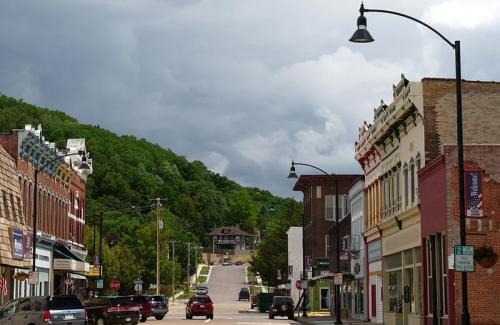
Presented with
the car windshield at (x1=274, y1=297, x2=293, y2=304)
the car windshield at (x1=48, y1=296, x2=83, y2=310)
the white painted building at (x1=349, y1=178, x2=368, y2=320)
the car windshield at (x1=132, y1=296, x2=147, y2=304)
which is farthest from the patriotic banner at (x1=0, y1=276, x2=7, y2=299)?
the car windshield at (x1=274, y1=297, x2=293, y2=304)

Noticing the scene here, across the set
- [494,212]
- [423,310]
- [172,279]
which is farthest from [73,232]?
[172,279]

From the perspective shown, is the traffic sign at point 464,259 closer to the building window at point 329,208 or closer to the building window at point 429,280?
the building window at point 429,280

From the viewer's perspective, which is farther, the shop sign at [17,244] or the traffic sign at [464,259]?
the shop sign at [17,244]

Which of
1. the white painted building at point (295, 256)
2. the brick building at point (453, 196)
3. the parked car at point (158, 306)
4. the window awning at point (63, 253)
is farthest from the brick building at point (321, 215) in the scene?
the brick building at point (453, 196)

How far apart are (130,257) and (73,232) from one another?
39686mm

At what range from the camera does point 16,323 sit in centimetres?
3347

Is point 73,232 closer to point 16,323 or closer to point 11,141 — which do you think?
point 11,141

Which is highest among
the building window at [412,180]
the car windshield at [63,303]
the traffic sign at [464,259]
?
the building window at [412,180]

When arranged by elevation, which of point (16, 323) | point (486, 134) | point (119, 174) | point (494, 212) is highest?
point (119, 174)

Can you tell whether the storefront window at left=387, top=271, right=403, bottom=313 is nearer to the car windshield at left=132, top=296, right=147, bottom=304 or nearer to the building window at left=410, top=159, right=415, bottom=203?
the building window at left=410, top=159, right=415, bottom=203

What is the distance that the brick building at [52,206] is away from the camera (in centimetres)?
5569

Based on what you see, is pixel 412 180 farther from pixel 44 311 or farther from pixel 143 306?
pixel 143 306

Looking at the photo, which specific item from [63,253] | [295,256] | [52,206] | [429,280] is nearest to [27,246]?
[52,206]

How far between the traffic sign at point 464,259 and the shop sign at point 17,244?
97.0 feet
